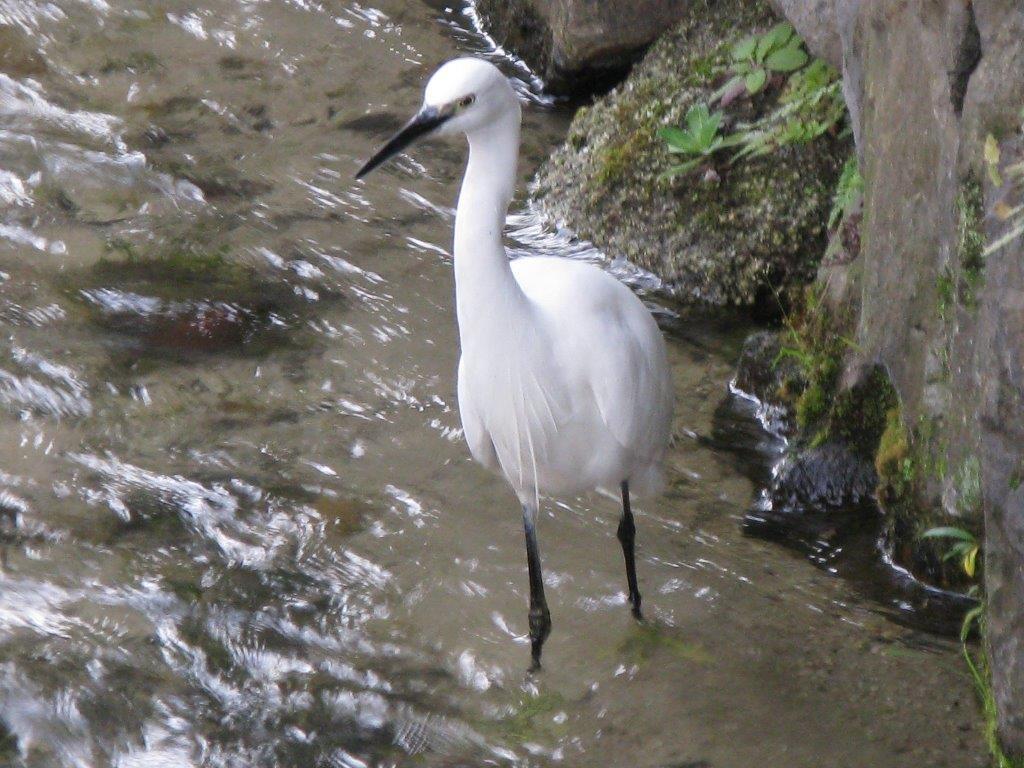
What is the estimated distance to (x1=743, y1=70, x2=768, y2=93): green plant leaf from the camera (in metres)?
4.94

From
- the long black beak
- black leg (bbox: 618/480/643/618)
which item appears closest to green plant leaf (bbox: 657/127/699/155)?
black leg (bbox: 618/480/643/618)

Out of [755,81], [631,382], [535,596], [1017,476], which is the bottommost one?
[535,596]

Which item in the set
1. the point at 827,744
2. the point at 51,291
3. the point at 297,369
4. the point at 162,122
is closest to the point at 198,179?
the point at 162,122

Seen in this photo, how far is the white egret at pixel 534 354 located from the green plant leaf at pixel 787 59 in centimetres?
181

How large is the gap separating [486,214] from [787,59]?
2618 mm

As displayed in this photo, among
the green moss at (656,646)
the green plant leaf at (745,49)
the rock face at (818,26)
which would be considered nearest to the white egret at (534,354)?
the green moss at (656,646)

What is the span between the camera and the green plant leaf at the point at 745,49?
517 cm

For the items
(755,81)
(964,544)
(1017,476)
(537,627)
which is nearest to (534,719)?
(537,627)

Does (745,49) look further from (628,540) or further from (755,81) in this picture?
(628,540)

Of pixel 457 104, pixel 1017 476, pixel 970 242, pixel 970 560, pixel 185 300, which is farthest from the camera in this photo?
pixel 185 300

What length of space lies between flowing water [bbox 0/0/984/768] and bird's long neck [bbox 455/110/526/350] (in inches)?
43.6

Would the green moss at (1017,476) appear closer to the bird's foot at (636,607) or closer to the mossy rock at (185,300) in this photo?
the bird's foot at (636,607)

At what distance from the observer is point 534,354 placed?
3133 millimetres

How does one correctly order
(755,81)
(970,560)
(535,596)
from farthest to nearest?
(755,81) < (535,596) < (970,560)
